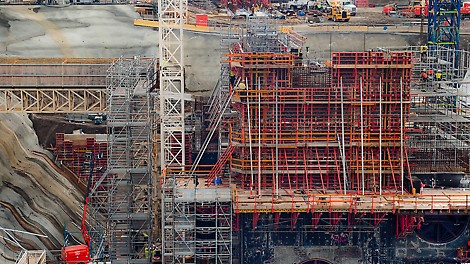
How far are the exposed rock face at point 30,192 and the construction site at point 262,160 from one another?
173mm

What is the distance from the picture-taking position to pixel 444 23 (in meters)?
92.1

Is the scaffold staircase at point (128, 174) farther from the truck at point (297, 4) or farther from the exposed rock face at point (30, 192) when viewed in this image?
the truck at point (297, 4)

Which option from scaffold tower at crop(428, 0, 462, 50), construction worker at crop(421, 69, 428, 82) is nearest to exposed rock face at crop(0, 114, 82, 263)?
construction worker at crop(421, 69, 428, 82)

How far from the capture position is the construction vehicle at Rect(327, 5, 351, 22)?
353 feet

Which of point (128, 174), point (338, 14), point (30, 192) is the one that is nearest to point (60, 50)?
point (30, 192)

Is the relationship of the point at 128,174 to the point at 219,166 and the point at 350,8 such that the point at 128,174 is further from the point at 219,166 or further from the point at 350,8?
the point at 350,8

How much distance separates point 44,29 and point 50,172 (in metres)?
13.9

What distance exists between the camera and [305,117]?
64.0 meters

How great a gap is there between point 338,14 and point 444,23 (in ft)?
59.6

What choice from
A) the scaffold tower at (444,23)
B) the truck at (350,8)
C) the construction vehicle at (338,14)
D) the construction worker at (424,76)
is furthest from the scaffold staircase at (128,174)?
the truck at (350,8)

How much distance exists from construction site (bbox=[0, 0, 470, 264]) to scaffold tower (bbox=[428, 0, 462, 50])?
337 inches

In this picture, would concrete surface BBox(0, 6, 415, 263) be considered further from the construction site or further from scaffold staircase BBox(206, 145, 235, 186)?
scaffold staircase BBox(206, 145, 235, 186)

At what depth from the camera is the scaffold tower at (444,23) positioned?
89.4m

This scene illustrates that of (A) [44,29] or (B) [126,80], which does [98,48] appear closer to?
(A) [44,29]
